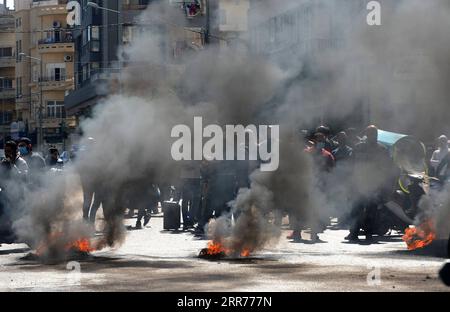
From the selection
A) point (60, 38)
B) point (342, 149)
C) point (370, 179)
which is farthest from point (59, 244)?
point (60, 38)

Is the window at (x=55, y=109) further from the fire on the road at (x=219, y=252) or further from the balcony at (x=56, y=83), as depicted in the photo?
the fire on the road at (x=219, y=252)

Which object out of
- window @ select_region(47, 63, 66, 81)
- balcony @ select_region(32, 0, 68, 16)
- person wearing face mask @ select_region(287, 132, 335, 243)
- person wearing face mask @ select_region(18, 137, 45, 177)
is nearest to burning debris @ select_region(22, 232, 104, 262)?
person wearing face mask @ select_region(18, 137, 45, 177)

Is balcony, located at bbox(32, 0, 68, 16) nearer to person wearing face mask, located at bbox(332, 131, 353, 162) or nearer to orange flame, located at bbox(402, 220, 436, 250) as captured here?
person wearing face mask, located at bbox(332, 131, 353, 162)

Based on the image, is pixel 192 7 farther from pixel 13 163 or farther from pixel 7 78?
pixel 7 78

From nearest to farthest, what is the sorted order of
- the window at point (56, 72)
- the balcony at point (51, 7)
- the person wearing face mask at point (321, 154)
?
the person wearing face mask at point (321, 154)
the window at point (56, 72)
the balcony at point (51, 7)

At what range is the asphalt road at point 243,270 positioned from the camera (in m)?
10.9

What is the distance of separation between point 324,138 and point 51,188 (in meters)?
5.25

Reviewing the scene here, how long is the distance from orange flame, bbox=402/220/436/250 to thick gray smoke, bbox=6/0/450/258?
1.76 m

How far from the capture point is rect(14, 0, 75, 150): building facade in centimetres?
9350

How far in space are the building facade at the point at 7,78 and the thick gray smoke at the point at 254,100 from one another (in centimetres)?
9014

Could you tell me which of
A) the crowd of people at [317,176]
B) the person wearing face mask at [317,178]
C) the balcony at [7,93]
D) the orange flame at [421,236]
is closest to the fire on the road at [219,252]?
the crowd of people at [317,176]

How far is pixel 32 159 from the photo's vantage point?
1919cm

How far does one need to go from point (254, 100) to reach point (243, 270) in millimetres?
4860

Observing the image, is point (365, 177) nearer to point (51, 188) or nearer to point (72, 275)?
point (51, 188)
